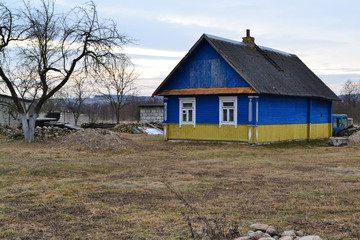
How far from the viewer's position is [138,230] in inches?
266

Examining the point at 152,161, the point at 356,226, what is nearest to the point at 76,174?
the point at 152,161

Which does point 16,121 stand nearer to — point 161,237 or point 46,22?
point 46,22

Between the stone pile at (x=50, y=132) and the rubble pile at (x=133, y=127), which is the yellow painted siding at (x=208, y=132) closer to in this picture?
the stone pile at (x=50, y=132)

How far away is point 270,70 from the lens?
24656mm

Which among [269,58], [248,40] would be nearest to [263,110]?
[269,58]

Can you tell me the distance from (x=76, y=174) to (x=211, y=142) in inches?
446

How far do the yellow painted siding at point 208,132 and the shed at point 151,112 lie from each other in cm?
1704

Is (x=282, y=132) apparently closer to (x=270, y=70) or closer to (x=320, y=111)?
(x=270, y=70)

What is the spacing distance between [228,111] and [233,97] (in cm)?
79

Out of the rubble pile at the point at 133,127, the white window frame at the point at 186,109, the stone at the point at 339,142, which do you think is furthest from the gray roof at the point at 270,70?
the rubble pile at the point at 133,127

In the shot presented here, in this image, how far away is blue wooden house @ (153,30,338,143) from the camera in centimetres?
2186

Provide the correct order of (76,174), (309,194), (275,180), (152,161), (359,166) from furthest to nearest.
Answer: (152,161) → (359,166) → (76,174) → (275,180) → (309,194)

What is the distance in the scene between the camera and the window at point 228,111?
72.9ft

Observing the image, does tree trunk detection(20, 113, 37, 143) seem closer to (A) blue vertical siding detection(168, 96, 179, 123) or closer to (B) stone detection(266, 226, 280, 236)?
(A) blue vertical siding detection(168, 96, 179, 123)
